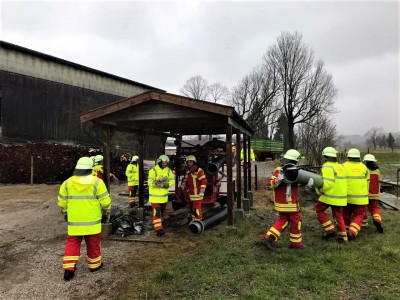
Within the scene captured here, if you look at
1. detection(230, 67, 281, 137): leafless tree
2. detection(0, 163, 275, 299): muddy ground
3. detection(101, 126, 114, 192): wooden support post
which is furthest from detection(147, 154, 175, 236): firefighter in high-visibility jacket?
detection(230, 67, 281, 137): leafless tree

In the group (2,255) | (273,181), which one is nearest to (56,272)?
(2,255)

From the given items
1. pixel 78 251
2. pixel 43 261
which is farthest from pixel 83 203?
pixel 43 261

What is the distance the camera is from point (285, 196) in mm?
5980

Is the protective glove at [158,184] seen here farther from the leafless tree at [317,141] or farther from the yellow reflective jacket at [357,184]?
the leafless tree at [317,141]

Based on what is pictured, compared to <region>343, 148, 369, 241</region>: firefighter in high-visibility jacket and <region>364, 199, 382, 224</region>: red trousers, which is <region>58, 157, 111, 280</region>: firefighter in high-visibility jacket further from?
<region>364, 199, 382, 224</region>: red trousers

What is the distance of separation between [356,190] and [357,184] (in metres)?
0.13

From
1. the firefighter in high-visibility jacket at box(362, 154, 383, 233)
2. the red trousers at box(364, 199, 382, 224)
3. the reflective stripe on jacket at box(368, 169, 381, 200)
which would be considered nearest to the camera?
the red trousers at box(364, 199, 382, 224)

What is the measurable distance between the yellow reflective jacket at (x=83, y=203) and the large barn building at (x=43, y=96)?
19.4m

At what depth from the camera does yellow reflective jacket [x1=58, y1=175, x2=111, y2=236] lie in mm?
4996

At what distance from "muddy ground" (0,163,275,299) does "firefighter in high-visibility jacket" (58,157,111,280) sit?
0.30 meters

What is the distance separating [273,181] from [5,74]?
2166cm

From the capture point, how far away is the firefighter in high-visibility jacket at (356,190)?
21.9 feet

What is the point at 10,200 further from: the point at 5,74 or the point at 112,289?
the point at 5,74

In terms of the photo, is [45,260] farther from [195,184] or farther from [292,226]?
[292,226]
